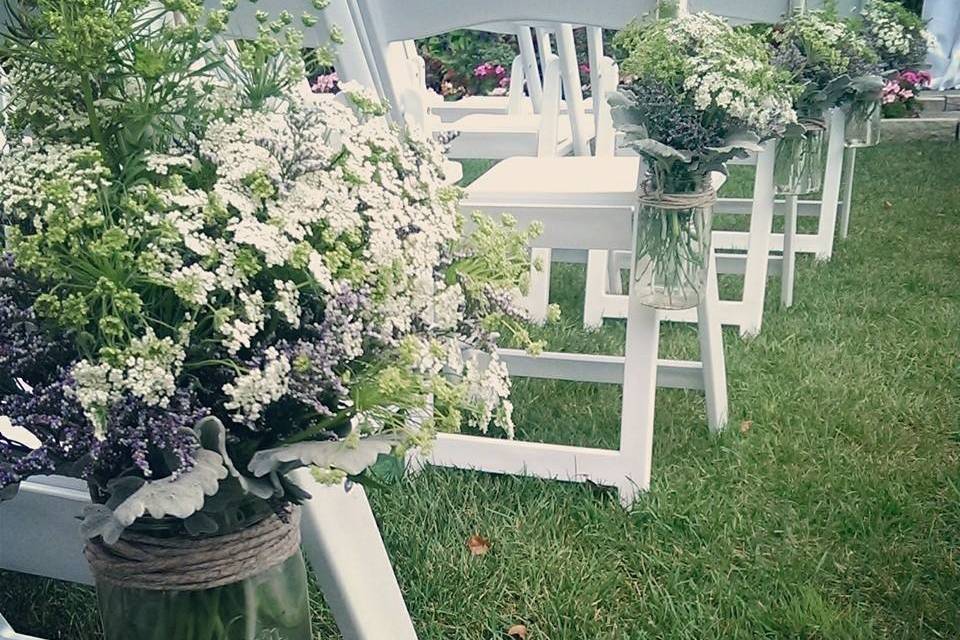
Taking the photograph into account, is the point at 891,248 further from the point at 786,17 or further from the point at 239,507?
the point at 239,507

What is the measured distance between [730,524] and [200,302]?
1224 mm

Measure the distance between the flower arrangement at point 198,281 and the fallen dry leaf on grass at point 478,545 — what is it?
0.88m

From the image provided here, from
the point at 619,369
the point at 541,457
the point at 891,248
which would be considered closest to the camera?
the point at 541,457

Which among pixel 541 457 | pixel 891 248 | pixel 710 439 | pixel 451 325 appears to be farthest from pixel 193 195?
pixel 891 248

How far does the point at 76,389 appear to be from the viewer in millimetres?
592

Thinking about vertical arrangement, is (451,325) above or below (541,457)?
above

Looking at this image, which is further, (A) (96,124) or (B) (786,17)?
(B) (786,17)

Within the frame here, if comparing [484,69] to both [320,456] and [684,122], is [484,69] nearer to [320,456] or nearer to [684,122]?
[684,122]

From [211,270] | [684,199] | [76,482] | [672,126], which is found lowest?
[76,482]

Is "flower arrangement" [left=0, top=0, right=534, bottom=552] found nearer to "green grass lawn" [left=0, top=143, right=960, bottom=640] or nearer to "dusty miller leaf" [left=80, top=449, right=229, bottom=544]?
"dusty miller leaf" [left=80, top=449, right=229, bottom=544]

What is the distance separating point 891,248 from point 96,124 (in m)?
→ 3.17

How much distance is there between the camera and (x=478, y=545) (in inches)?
61.9

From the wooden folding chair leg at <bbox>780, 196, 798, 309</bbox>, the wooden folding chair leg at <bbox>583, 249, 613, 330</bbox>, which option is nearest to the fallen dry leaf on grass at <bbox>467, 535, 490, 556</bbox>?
the wooden folding chair leg at <bbox>583, 249, 613, 330</bbox>

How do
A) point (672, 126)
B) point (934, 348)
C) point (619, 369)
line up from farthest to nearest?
1. point (934, 348)
2. point (619, 369)
3. point (672, 126)
